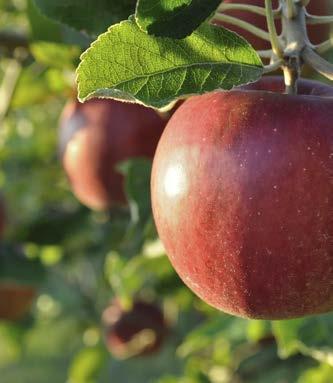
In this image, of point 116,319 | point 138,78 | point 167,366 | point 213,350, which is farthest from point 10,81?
point 167,366

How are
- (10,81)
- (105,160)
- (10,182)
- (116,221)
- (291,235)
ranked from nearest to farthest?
(291,235), (105,160), (10,81), (116,221), (10,182)

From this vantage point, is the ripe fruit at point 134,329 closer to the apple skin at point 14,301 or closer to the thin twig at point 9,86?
the apple skin at point 14,301

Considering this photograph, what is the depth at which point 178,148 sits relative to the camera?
78 cm

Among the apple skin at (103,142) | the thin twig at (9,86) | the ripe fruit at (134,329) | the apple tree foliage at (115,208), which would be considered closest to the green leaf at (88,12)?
the apple tree foliage at (115,208)

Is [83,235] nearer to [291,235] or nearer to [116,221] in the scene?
[116,221]

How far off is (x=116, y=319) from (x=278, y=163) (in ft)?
5.48

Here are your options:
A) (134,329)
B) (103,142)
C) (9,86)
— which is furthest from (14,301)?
(103,142)

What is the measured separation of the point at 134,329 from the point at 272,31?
5.52ft

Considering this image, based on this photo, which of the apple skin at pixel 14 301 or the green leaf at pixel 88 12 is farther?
the apple skin at pixel 14 301

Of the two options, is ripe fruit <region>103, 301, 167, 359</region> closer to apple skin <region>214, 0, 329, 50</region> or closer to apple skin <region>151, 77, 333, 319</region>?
apple skin <region>214, 0, 329, 50</region>

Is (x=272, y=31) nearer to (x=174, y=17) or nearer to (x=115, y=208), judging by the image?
(x=174, y=17)

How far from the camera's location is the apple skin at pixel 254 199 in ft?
2.40

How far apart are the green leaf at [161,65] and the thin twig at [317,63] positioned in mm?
53

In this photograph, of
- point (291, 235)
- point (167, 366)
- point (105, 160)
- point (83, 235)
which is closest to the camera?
point (291, 235)
